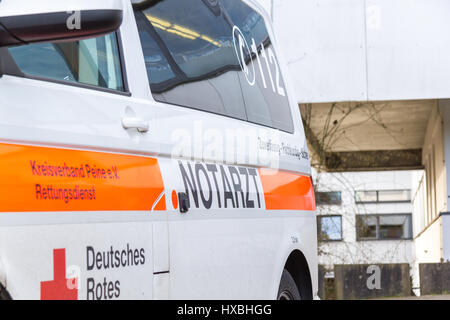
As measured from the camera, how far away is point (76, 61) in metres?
2.81

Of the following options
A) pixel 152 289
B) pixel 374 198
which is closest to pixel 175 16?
pixel 152 289

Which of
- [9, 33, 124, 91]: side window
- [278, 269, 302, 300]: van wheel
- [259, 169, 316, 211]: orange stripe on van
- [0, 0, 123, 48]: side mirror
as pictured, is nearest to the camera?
[0, 0, 123, 48]: side mirror

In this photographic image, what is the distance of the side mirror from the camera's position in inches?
84.2

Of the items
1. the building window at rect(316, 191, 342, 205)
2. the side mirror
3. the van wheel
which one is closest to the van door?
the side mirror

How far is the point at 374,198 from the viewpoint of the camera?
45.1 m

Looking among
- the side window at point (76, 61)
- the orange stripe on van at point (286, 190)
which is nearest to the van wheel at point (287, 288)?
Result: the orange stripe on van at point (286, 190)

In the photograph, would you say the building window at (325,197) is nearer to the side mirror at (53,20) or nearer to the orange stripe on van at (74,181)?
the orange stripe on van at (74,181)

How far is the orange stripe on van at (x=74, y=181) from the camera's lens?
2225 mm

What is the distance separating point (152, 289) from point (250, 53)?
2.09 meters

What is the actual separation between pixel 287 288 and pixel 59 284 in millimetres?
2192

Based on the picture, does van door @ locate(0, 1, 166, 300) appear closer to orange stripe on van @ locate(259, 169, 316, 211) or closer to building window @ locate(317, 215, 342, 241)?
orange stripe on van @ locate(259, 169, 316, 211)

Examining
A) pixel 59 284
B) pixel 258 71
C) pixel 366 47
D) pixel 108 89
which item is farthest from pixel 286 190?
pixel 366 47

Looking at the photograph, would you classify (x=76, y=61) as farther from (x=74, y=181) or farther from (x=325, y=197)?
(x=325, y=197)

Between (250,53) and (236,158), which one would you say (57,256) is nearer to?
(236,158)
